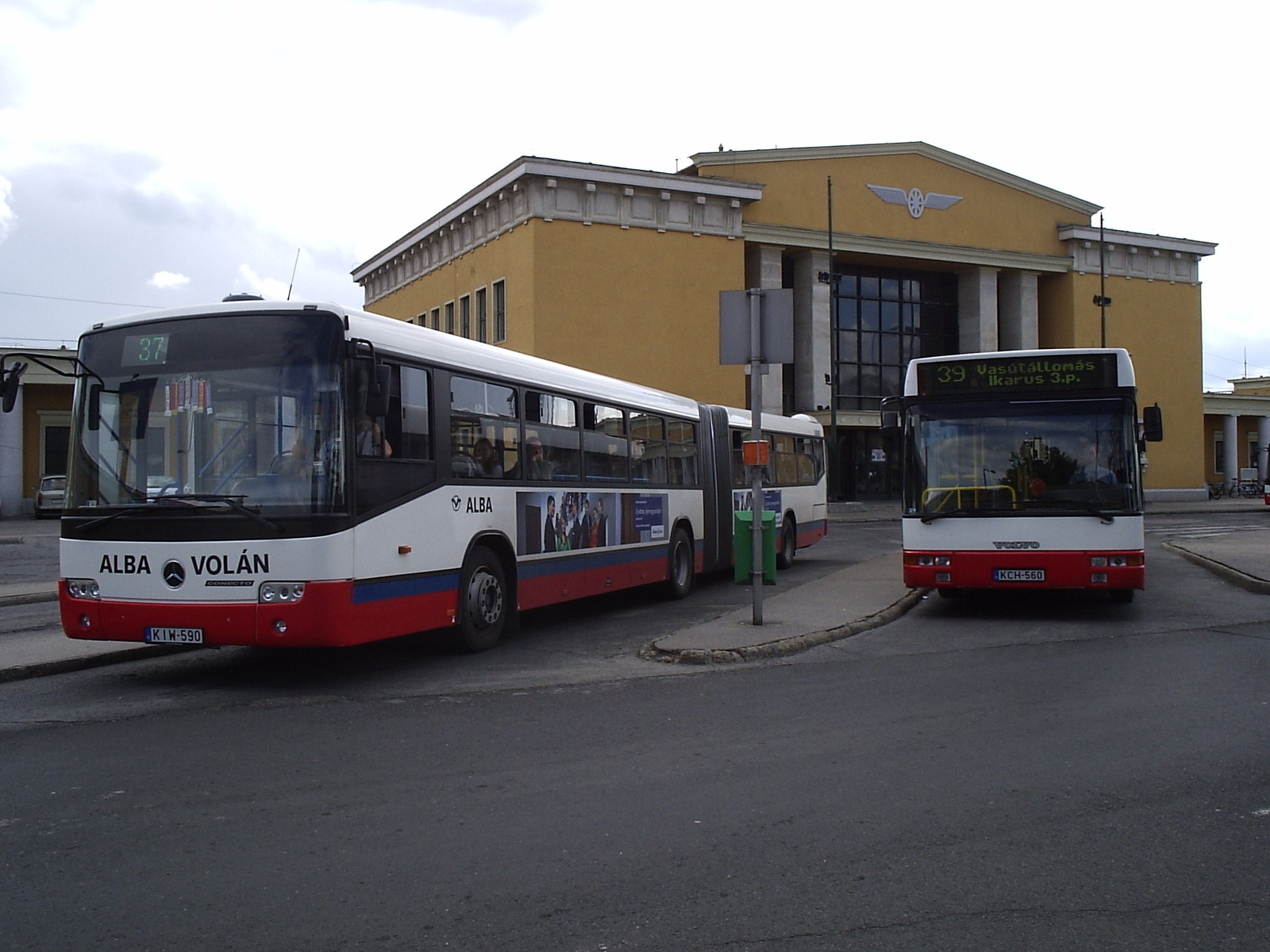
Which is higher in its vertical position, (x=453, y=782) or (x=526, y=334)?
(x=526, y=334)

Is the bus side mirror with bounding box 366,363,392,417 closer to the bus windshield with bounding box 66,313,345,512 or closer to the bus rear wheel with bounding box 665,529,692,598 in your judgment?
the bus windshield with bounding box 66,313,345,512

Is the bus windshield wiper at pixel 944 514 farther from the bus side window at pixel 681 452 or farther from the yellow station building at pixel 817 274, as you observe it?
the yellow station building at pixel 817 274

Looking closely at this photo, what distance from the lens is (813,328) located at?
47.2m

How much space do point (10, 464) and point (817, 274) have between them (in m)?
31.5

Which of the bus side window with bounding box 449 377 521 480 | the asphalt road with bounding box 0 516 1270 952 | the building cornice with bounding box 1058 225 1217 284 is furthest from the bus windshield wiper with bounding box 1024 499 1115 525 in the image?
the building cornice with bounding box 1058 225 1217 284

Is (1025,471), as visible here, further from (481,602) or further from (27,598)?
(27,598)

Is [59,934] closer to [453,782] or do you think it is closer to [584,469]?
[453,782]

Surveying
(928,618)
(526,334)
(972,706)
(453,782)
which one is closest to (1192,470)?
(526,334)

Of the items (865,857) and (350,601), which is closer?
(865,857)

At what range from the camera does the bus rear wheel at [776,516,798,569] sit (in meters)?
20.4

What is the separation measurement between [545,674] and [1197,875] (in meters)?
5.88

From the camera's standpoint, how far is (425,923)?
13.4 feet

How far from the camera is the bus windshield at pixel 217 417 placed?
27.7 feet

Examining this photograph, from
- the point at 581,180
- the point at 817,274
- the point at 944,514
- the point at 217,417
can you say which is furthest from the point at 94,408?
the point at 817,274
